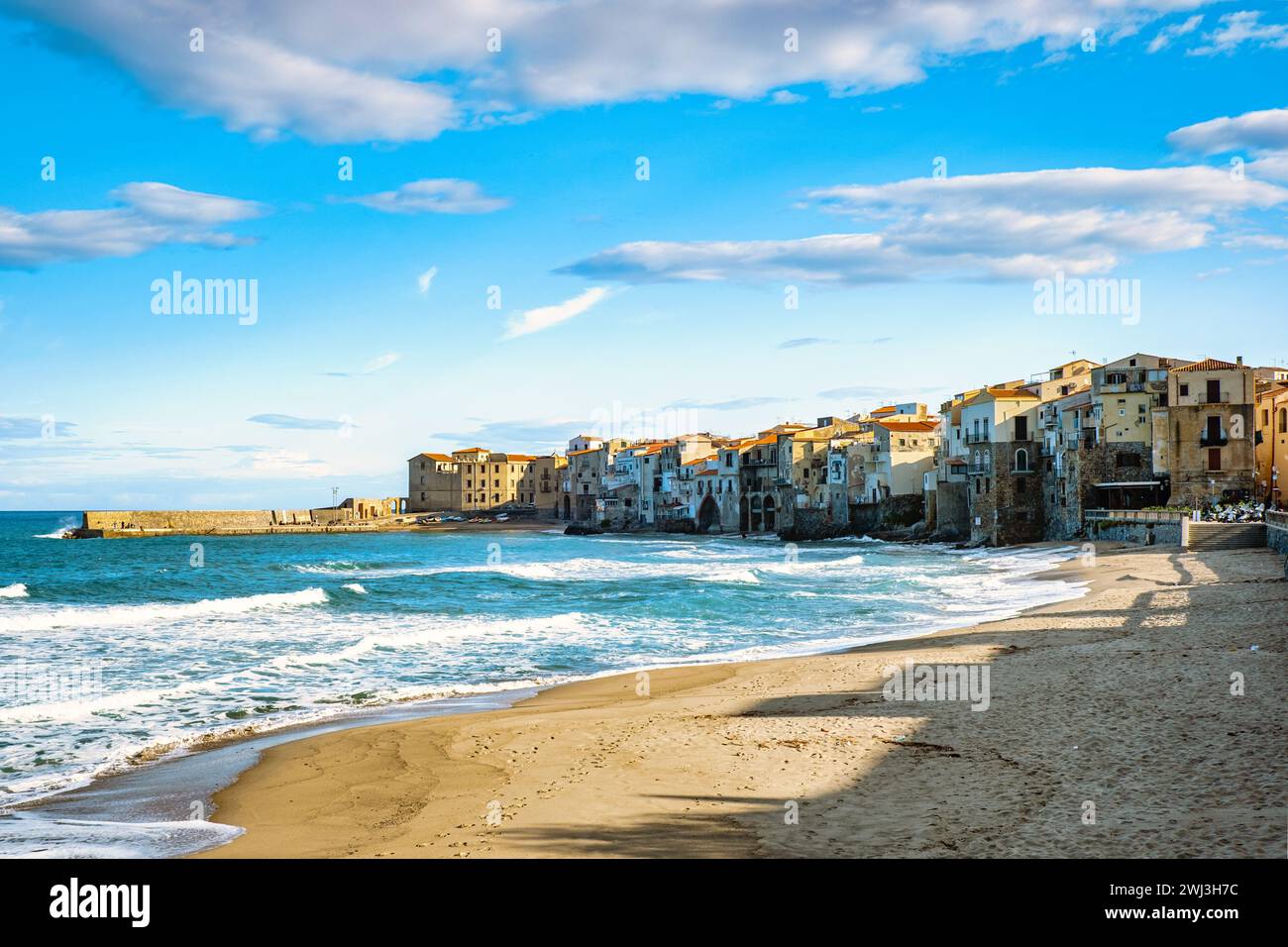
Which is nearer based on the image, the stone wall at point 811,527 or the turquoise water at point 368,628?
the turquoise water at point 368,628

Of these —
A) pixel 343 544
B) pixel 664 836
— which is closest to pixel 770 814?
pixel 664 836

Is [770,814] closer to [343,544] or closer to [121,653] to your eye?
[121,653]

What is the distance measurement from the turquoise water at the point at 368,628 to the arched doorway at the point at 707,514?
149 feet

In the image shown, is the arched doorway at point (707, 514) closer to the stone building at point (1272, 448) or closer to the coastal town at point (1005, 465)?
the coastal town at point (1005, 465)

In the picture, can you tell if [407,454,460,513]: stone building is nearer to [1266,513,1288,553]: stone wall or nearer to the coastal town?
the coastal town

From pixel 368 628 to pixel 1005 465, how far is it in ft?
156

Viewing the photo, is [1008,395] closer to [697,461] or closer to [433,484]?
[697,461]

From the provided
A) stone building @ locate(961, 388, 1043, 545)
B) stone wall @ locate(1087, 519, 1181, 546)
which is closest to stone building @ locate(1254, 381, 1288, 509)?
stone wall @ locate(1087, 519, 1181, 546)

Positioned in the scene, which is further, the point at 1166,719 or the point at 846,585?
the point at 846,585

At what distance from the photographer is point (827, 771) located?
10.0m

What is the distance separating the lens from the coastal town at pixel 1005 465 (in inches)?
2078

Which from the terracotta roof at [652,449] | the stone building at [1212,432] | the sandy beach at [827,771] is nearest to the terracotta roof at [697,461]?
the terracotta roof at [652,449]

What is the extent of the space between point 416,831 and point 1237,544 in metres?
41.8
